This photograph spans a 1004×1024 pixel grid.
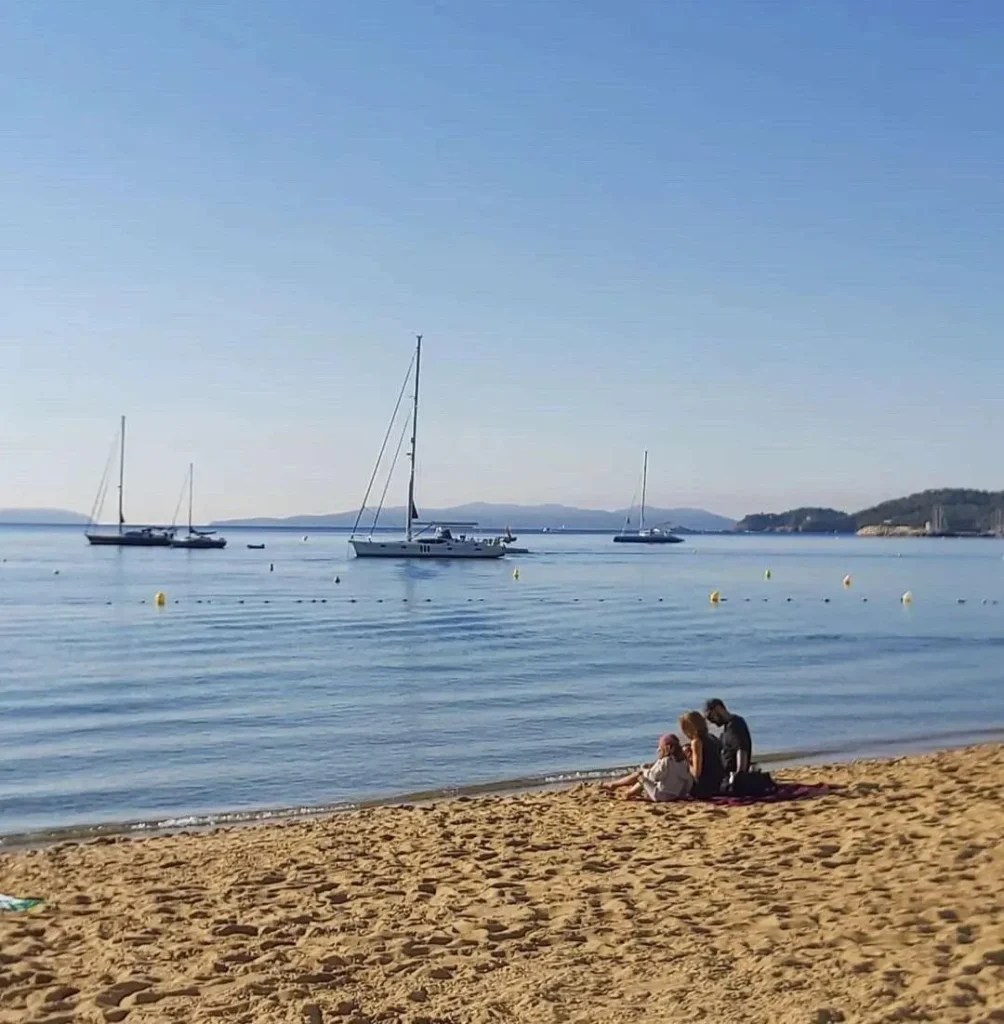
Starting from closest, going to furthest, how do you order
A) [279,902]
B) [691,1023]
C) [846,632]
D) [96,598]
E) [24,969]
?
[691,1023], [24,969], [279,902], [846,632], [96,598]

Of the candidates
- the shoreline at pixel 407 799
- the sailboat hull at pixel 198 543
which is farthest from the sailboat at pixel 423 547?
the shoreline at pixel 407 799

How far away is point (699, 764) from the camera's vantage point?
12.5 meters

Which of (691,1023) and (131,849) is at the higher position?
(691,1023)

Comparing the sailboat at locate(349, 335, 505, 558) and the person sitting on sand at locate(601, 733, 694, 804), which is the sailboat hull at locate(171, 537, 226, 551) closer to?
the sailboat at locate(349, 335, 505, 558)

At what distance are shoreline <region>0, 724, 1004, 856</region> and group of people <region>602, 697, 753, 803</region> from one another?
2360mm

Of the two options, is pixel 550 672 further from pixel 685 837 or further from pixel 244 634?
pixel 685 837

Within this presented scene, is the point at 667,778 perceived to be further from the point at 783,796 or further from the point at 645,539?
the point at 645,539

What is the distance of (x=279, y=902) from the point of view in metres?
8.53

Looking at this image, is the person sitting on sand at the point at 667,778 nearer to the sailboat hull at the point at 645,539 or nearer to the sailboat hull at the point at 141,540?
the sailboat hull at the point at 141,540

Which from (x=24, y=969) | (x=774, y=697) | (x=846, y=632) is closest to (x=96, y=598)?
(x=846, y=632)

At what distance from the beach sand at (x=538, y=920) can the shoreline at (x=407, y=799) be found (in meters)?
0.98

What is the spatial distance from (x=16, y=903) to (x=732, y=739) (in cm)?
715

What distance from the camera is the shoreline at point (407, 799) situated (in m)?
12.5

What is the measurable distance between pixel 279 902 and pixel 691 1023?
3.77 metres
